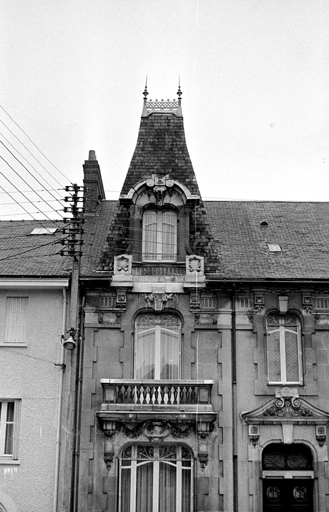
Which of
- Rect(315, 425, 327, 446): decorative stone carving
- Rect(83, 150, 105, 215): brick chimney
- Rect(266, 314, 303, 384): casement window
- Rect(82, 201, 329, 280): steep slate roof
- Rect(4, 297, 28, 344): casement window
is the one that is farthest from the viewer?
Rect(83, 150, 105, 215): brick chimney

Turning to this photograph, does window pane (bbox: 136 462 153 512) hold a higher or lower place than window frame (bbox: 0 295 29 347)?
lower

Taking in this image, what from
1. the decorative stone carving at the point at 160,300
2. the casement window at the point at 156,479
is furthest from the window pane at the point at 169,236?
the casement window at the point at 156,479

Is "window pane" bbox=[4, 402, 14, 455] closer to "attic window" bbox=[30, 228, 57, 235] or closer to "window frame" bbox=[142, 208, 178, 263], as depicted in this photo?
"window frame" bbox=[142, 208, 178, 263]

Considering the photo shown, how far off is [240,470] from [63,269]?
8.18 metres

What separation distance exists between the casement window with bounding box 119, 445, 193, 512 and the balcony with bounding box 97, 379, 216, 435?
993 millimetres

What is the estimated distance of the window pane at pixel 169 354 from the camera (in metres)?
25.7

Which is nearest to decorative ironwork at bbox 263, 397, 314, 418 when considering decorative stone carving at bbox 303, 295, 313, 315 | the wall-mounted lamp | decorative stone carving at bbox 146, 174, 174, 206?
decorative stone carving at bbox 303, 295, 313, 315

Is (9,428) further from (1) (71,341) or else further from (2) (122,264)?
(2) (122,264)

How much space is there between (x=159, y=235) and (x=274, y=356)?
5361 mm

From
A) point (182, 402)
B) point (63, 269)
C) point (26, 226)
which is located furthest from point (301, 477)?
point (26, 226)

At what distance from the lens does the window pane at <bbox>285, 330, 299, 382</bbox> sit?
83.9ft

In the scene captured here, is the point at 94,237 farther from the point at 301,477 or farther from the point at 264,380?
the point at 301,477

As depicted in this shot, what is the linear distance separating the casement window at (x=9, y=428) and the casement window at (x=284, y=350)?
7773 mm

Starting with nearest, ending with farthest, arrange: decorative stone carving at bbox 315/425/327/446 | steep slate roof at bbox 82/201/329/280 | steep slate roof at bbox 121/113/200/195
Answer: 1. decorative stone carving at bbox 315/425/327/446
2. steep slate roof at bbox 82/201/329/280
3. steep slate roof at bbox 121/113/200/195
